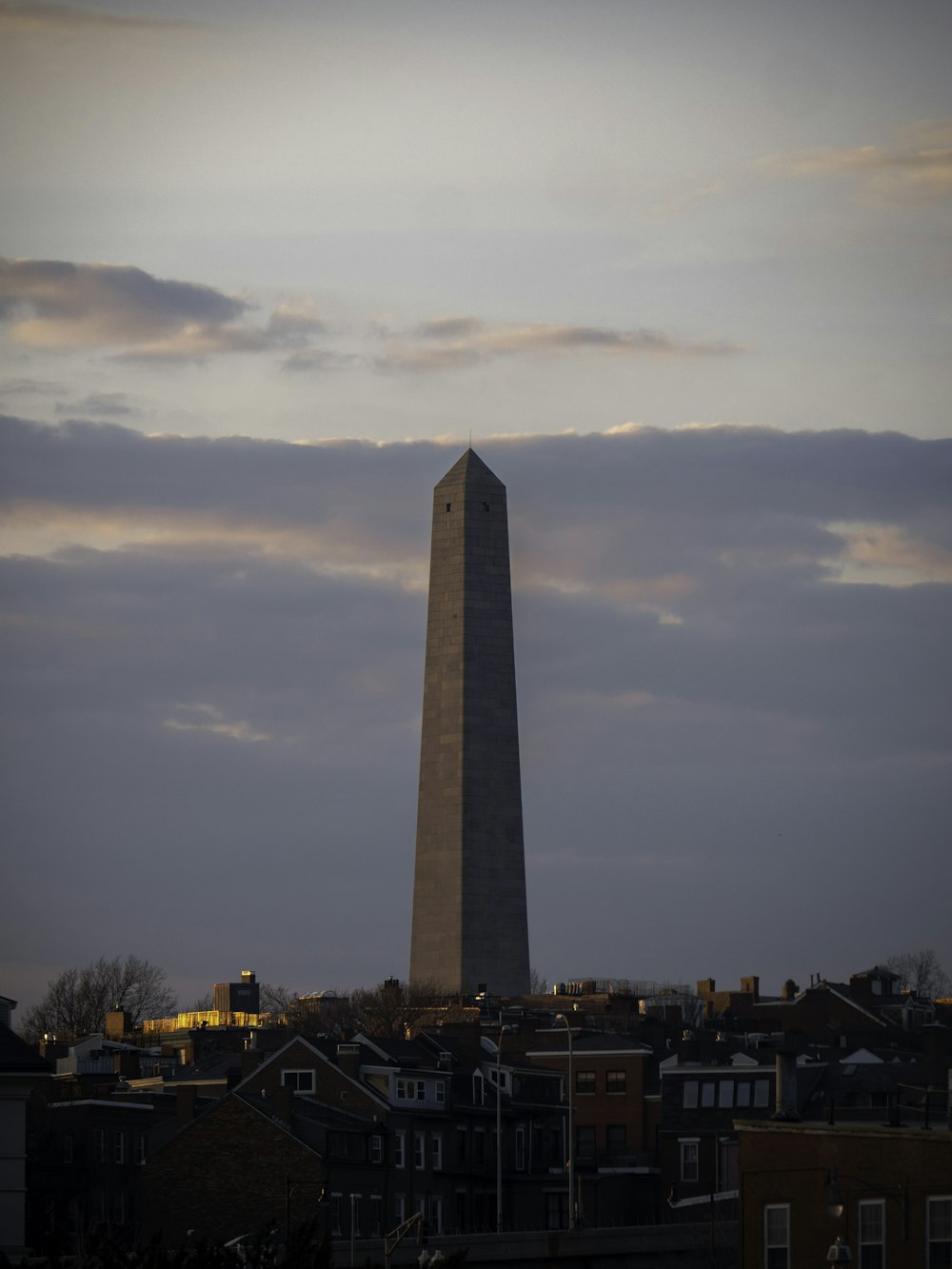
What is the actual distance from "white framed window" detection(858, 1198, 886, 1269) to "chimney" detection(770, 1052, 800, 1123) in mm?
2682

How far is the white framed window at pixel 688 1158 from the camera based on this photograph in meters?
94.4

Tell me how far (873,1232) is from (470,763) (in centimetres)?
8316

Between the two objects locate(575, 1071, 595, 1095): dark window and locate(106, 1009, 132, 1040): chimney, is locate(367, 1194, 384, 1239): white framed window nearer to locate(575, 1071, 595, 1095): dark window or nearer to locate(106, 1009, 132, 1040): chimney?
locate(575, 1071, 595, 1095): dark window

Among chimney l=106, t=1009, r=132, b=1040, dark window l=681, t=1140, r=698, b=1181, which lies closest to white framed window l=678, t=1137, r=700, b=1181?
dark window l=681, t=1140, r=698, b=1181

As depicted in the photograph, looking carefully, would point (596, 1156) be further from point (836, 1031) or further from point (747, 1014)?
point (747, 1014)

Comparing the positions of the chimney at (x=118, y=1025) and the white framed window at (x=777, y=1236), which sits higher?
the chimney at (x=118, y=1025)

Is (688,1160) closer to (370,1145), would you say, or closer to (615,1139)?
(615,1139)

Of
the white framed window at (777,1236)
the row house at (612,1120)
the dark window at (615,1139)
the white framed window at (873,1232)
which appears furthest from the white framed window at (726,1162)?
the white framed window at (873,1232)

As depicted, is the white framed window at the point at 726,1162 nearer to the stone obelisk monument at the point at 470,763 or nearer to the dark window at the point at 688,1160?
the dark window at the point at 688,1160

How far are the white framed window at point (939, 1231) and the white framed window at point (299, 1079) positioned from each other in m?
45.5

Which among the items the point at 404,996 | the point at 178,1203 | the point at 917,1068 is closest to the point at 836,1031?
the point at 404,996

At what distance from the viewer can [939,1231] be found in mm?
47031

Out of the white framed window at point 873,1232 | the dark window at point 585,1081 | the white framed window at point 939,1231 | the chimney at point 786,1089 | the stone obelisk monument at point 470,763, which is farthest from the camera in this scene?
the stone obelisk monument at point 470,763

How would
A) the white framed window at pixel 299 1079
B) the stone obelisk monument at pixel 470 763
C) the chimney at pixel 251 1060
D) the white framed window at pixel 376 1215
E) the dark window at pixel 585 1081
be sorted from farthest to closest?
the stone obelisk monument at pixel 470 763 < the dark window at pixel 585 1081 < the chimney at pixel 251 1060 < the white framed window at pixel 299 1079 < the white framed window at pixel 376 1215
